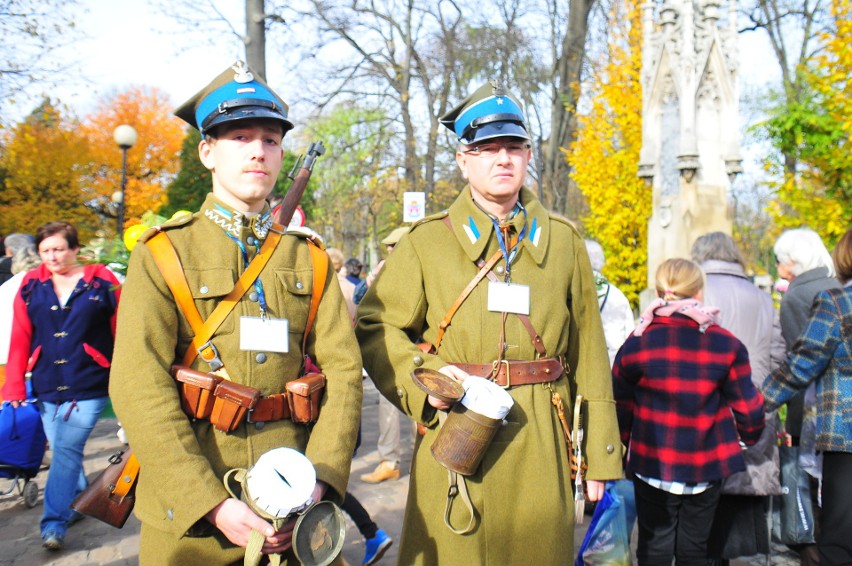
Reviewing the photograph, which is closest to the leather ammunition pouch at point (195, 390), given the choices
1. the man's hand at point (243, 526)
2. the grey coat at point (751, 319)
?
the man's hand at point (243, 526)

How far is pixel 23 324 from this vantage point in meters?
→ 5.42

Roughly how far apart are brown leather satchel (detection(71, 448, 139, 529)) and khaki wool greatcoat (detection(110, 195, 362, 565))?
0.09 meters

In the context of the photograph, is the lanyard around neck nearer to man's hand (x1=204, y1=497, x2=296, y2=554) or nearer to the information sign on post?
man's hand (x1=204, y1=497, x2=296, y2=554)

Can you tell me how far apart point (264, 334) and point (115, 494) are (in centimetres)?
71

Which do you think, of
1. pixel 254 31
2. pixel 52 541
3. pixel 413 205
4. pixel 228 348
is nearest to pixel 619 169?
pixel 413 205

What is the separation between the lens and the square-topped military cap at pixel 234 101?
2.42 meters

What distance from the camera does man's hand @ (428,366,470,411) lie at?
8.68ft

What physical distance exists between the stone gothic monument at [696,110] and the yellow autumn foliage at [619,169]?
2.60m

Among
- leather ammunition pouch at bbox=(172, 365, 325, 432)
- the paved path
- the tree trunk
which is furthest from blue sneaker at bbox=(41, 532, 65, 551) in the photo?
the tree trunk

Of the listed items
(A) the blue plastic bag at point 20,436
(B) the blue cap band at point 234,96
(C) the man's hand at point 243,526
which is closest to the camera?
(C) the man's hand at point 243,526

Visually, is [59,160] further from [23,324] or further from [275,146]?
[275,146]

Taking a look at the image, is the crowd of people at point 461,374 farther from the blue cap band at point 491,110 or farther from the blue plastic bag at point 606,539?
the blue plastic bag at point 606,539

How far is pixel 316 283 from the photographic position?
2.52 metres

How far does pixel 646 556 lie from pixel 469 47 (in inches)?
697
